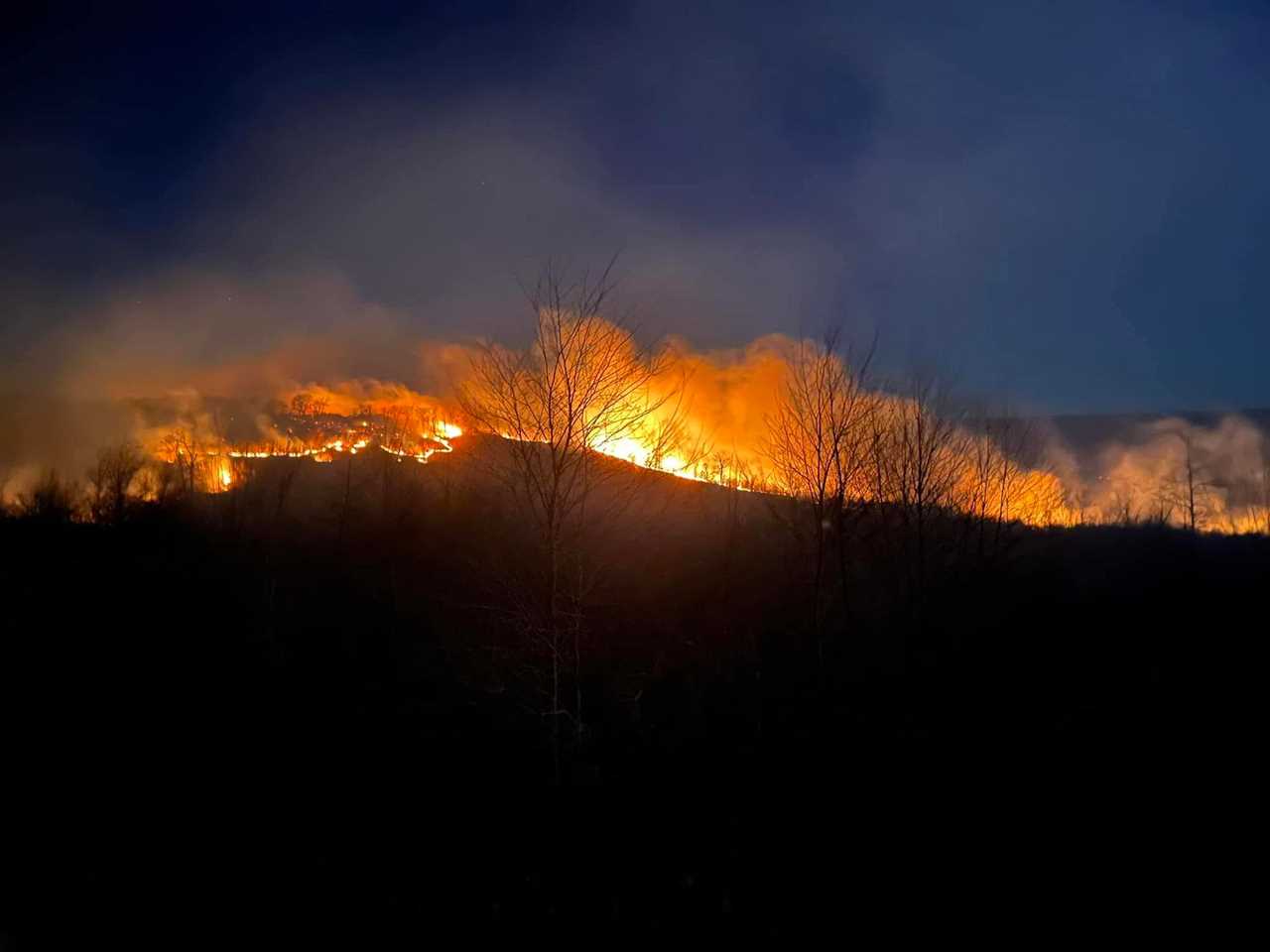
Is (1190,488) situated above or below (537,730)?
above

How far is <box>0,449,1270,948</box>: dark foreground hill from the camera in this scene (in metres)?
4.66

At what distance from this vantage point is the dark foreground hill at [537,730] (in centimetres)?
466

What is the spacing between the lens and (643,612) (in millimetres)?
17500

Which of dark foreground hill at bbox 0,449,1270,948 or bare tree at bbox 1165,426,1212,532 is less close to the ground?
bare tree at bbox 1165,426,1212,532

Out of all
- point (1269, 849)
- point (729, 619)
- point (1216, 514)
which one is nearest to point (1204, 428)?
point (1216, 514)

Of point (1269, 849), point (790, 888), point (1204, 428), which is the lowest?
point (790, 888)

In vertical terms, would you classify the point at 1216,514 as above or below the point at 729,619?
above

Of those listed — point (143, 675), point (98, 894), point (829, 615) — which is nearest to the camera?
point (98, 894)

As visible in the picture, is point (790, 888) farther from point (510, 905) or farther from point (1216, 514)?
point (1216, 514)

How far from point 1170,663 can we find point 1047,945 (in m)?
7.62

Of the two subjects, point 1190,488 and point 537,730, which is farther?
point 1190,488

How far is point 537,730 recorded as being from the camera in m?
8.27

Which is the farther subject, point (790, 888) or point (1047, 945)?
point (790, 888)

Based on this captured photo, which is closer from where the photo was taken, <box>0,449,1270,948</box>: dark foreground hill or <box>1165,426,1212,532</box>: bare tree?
<box>0,449,1270,948</box>: dark foreground hill
